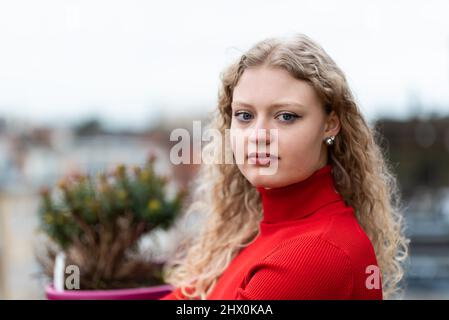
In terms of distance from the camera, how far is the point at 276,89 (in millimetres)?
1087

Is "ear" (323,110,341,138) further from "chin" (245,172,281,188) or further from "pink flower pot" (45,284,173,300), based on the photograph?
"pink flower pot" (45,284,173,300)

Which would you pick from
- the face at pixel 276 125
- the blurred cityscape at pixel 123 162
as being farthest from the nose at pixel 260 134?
the blurred cityscape at pixel 123 162

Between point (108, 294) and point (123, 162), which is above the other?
point (123, 162)

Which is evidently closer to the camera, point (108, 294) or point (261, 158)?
point (261, 158)

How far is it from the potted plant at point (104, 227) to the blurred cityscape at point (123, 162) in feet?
0.37

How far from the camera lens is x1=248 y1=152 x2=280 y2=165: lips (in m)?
1.11

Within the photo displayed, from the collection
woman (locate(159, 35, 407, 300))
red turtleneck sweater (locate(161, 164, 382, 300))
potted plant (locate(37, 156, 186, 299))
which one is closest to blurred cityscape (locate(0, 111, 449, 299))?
potted plant (locate(37, 156, 186, 299))

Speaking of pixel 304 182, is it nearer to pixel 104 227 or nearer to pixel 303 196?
pixel 303 196

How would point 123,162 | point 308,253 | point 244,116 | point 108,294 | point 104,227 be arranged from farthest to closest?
point 123,162, point 104,227, point 108,294, point 244,116, point 308,253

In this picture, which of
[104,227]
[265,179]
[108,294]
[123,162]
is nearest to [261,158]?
[265,179]

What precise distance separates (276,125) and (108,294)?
749 millimetres
